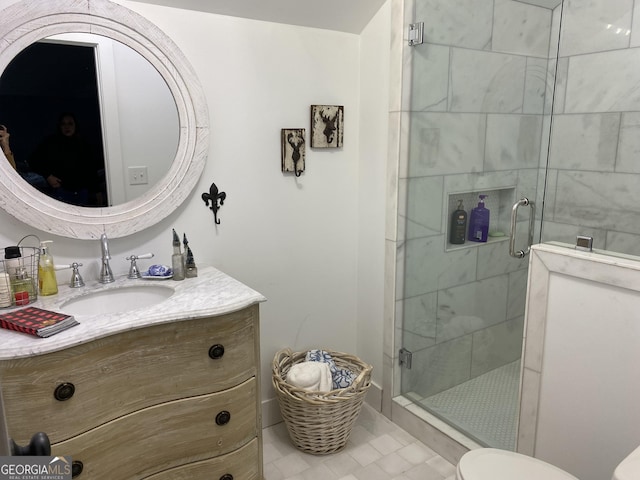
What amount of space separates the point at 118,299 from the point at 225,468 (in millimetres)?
741

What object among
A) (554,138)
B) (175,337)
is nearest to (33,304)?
(175,337)

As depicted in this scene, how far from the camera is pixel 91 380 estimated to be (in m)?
1.43

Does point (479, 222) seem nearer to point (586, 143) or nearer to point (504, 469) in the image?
point (586, 143)

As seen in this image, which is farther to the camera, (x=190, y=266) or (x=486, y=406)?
(x=486, y=406)

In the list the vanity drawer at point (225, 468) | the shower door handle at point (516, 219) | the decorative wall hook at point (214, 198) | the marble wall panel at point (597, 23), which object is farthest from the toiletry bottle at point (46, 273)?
the marble wall panel at point (597, 23)

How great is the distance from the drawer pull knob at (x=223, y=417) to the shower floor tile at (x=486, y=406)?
111 centimetres

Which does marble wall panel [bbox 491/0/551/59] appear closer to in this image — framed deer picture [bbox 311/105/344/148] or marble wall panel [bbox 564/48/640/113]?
marble wall panel [bbox 564/48/640/113]

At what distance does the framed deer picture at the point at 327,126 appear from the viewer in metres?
2.28

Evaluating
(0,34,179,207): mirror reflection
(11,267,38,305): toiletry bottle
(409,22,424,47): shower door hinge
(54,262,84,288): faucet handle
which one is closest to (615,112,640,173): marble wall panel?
(409,22,424,47): shower door hinge

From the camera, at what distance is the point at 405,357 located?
8.11 ft

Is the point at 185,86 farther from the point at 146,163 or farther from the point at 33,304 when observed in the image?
the point at 33,304

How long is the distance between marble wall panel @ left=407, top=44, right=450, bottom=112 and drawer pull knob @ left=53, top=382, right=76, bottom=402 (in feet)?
Result: 5.79

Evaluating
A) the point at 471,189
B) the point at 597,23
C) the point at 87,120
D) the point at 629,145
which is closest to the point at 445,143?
the point at 471,189

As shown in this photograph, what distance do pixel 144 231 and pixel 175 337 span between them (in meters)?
0.57
